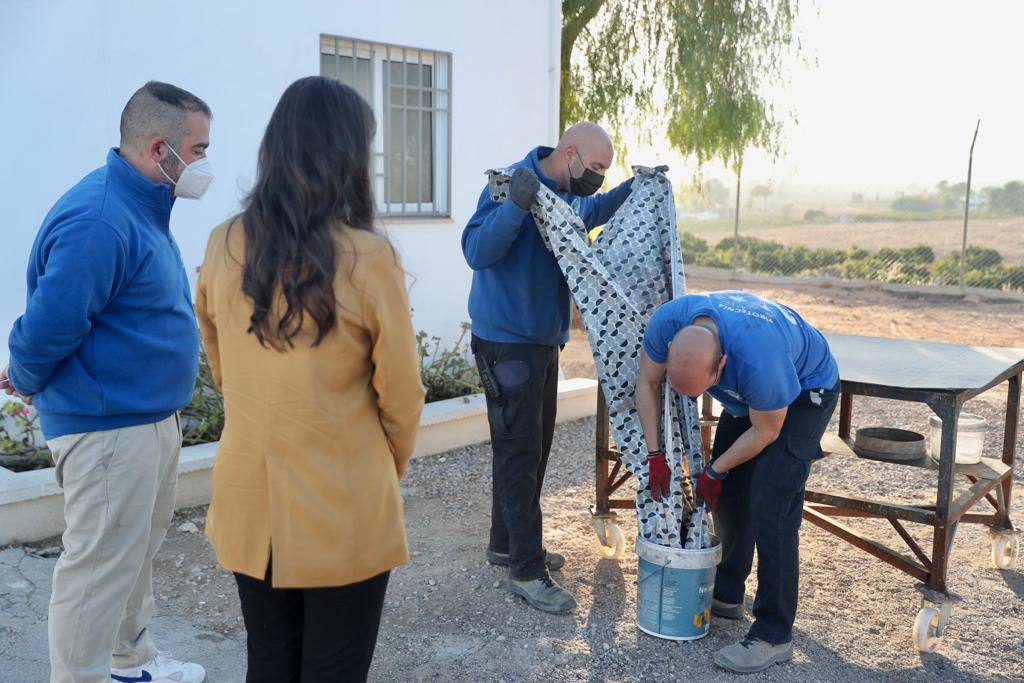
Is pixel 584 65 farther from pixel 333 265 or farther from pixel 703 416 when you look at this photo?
pixel 333 265

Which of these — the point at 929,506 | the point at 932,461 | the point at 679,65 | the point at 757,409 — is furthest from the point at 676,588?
the point at 679,65

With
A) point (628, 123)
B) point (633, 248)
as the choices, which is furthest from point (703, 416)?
point (628, 123)

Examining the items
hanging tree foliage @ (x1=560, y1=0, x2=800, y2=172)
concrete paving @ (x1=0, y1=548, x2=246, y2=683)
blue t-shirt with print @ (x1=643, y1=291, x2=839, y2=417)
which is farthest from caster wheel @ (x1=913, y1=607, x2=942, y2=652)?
hanging tree foliage @ (x1=560, y1=0, x2=800, y2=172)

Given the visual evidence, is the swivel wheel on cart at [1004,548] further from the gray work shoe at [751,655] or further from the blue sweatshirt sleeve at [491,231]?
the blue sweatshirt sleeve at [491,231]

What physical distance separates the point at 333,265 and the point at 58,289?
1010 millimetres

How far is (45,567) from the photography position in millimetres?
4324

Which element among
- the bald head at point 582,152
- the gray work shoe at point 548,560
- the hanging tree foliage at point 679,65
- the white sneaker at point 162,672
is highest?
the hanging tree foliage at point 679,65

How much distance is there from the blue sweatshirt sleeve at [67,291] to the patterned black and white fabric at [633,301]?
65.7 inches

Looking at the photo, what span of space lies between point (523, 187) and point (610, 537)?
191 centimetres

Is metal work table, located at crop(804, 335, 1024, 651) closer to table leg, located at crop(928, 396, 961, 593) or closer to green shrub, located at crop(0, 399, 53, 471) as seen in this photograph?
table leg, located at crop(928, 396, 961, 593)

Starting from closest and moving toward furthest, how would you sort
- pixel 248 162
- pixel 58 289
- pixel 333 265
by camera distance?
pixel 333 265 < pixel 58 289 < pixel 248 162

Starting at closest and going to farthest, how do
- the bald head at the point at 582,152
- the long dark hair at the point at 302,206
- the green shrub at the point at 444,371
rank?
1. the long dark hair at the point at 302,206
2. the bald head at the point at 582,152
3. the green shrub at the point at 444,371

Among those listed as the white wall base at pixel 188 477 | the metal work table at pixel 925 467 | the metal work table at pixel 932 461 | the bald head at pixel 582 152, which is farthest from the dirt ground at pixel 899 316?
the bald head at pixel 582 152

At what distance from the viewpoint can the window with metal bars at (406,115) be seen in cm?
667
